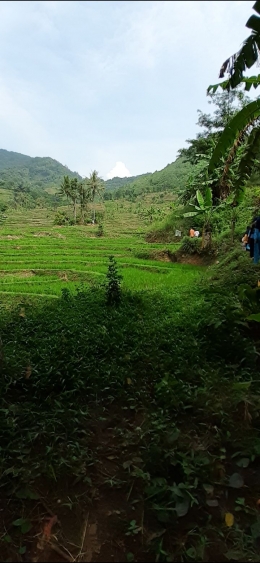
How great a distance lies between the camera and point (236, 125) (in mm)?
4848

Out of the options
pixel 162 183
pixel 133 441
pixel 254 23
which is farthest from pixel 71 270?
pixel 162 183

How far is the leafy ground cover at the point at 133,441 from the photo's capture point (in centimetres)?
170

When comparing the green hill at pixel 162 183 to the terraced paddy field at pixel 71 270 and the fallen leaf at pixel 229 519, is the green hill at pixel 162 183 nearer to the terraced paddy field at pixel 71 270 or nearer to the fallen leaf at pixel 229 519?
the terraced paddy field at pixel 71 270

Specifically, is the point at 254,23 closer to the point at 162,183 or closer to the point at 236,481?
the point at 236,481

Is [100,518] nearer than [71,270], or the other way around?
[100,518]

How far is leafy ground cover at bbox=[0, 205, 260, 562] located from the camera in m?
1.70

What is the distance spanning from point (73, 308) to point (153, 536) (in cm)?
407

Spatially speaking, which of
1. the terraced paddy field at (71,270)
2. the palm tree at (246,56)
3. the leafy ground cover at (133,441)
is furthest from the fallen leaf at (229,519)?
the terraced paddy field at (71,270)

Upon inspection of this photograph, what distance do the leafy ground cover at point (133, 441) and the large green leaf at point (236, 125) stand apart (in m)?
2.37

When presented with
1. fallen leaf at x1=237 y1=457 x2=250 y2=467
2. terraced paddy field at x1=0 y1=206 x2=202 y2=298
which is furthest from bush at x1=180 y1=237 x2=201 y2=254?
fallen leaf at x1=237 y1=457 x2=250 y2=467

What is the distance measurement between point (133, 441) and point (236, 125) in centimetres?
441

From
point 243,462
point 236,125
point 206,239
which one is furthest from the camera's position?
point 206,239

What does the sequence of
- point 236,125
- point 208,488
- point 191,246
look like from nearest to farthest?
point 208,488, point 236,125, point 191,246

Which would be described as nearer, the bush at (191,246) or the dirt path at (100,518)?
the dirt path at (100,518)
